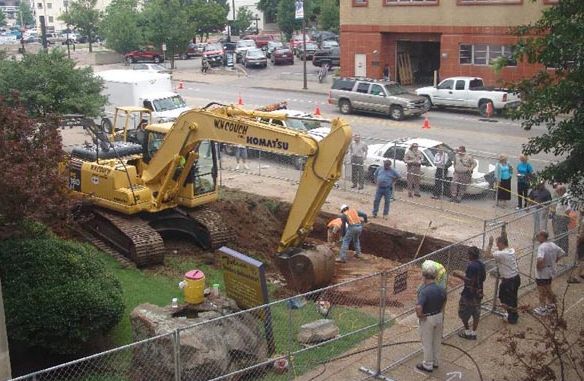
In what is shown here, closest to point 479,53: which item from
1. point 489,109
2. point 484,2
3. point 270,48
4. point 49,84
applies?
point 484,2

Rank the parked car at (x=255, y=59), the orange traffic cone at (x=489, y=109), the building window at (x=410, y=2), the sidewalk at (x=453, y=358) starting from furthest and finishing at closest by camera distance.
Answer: the parked car at (x=255, y=59), the building window at (x=410, y=2), the orange traffic cone at (x=489, y=109), the sidewalk at (x=453, y=358)

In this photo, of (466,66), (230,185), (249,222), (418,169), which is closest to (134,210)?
(249,222)

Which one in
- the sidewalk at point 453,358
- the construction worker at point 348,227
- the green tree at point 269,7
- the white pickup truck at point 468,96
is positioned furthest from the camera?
the green tree at point 269,7

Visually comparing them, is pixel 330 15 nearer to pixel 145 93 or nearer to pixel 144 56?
pixel 144 56

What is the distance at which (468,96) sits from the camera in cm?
3638

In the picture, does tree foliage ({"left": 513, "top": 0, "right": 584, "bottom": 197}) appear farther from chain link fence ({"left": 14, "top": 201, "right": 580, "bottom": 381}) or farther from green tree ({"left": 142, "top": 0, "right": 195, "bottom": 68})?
green tree ({"left": 142, "top": 0, "right": 195, "bottom": 68})

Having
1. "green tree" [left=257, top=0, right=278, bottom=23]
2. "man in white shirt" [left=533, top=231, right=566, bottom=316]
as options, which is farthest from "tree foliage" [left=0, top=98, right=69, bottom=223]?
"green tree" [left=257, top=0, right=278, bottom=23]

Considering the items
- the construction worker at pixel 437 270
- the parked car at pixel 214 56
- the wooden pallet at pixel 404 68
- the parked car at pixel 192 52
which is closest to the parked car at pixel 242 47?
the parked car at pixel 214 56

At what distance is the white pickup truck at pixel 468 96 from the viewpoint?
35375 millimetres

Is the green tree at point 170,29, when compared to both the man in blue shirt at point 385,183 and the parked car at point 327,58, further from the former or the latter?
the man in blue shirt at point 385,183

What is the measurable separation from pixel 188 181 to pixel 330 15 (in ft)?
177

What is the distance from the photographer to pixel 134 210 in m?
16.5

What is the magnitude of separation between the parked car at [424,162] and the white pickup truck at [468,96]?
45.8ft

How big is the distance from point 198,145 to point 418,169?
706 cm
